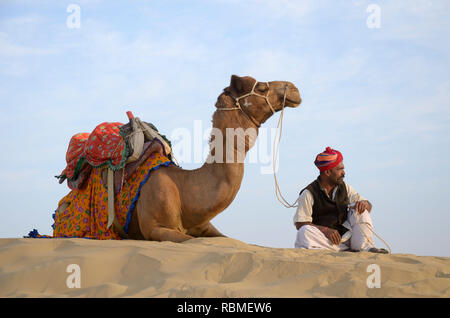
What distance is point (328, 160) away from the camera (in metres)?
7.25

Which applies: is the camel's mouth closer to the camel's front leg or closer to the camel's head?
the camel's head

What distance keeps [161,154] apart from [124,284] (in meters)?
3.16

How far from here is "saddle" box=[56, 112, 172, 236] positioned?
23.1 ft

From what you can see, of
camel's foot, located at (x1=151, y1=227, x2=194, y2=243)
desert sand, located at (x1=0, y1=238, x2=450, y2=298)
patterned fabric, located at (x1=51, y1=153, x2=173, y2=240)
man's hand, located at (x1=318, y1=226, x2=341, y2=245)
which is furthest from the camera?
patterned fabric, located at (x1=51, y1=153, x2=173, y2=240)

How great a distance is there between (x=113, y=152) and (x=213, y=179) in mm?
1299

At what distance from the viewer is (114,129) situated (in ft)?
25.1

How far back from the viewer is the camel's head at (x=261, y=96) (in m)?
6.83

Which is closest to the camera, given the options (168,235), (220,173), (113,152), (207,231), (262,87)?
(168,235)

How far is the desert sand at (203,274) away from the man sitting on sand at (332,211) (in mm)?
1681

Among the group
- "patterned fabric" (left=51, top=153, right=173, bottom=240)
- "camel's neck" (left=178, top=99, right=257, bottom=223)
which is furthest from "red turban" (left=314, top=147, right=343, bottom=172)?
"patterned fabric" (left=51, top=153, right=173, bottom=240)

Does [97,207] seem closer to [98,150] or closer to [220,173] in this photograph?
[98,150]

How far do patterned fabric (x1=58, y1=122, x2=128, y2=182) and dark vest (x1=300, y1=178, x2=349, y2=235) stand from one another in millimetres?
2375

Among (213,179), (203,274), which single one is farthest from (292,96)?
(203,274)
